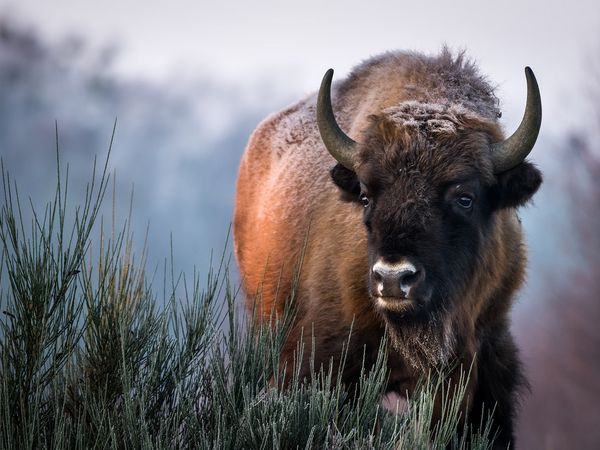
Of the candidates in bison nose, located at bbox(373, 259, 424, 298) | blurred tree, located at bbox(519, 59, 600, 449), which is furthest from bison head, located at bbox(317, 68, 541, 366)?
blurred tree, located at bbox(519, 59, 600, 449)

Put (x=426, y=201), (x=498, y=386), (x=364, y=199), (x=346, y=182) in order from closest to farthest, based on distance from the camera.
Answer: (x=426, y=201)
(x=364, y=199)
(x=346, y=182)
(x=498, y=386)

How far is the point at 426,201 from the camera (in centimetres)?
492

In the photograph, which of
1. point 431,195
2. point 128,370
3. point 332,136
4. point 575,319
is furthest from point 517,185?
point 575,319

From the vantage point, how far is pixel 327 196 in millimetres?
6109

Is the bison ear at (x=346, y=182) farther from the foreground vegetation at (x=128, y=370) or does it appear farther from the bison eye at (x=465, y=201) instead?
the foreground vegetation at (x=128, y=370)

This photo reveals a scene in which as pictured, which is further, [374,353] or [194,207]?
[194,207]

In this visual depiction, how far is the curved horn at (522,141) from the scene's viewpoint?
16.9 ft

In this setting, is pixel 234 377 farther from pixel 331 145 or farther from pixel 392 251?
pixel 331 145

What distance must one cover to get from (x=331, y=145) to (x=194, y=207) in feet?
169

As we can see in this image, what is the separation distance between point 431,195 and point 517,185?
63cm

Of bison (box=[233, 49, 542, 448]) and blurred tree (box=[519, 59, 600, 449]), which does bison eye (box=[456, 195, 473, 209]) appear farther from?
blurred tree (box=[519, 59, 600, 449])

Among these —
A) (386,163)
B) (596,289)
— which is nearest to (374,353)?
(386,163)

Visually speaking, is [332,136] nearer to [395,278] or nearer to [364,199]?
[364,199]

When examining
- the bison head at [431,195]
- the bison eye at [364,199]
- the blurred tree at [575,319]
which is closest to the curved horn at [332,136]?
the bison head at [431,195]
